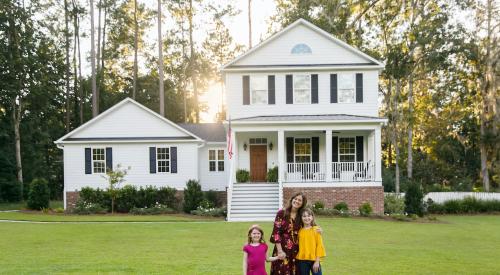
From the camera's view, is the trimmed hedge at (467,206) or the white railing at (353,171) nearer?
the white railing at (353,171)

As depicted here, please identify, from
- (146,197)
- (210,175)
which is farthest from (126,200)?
(210,175)

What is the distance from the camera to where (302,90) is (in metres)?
27.3

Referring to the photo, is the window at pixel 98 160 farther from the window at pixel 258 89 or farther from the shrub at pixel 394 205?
the shrub at pixel 394 205

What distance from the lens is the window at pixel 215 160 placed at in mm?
30062

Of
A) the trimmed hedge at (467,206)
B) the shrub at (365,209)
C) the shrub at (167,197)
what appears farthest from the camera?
the trimmed hedge at (467,206)

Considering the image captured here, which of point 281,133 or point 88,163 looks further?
point 88,163

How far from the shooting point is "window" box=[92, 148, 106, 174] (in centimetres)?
2808

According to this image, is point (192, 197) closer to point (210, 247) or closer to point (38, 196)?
point (38, 196)

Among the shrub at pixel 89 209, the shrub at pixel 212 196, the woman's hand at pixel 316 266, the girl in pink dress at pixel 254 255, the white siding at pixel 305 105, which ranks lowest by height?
the shrub at pixel 89 209

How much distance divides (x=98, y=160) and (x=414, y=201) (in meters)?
14.8

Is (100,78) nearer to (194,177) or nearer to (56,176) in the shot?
(56,176)

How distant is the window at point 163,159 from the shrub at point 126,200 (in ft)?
5.82

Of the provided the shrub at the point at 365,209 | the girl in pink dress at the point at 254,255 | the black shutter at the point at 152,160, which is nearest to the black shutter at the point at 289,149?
the shrub at the point at 365,209

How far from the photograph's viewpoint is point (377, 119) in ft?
81.9
